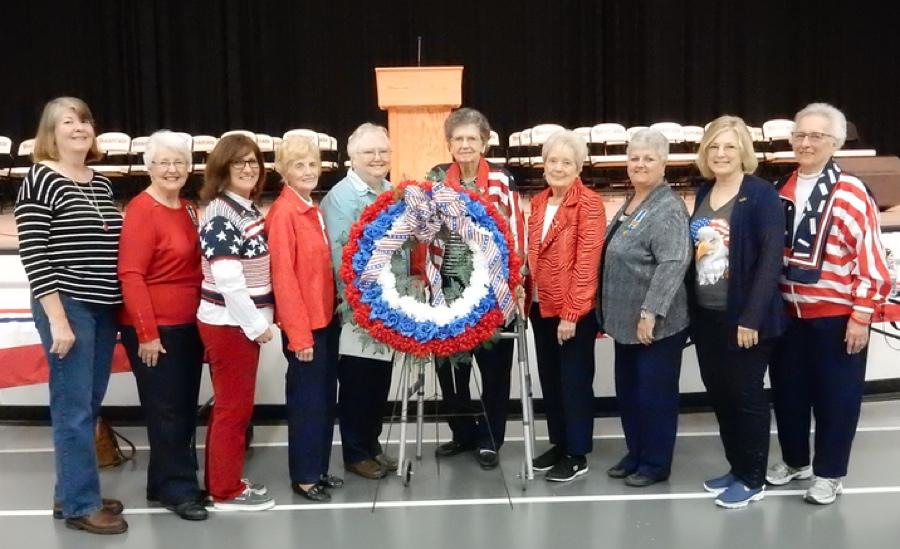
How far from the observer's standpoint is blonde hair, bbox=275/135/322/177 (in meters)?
3.46

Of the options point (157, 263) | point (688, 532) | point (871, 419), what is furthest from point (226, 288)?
point (871, 419)

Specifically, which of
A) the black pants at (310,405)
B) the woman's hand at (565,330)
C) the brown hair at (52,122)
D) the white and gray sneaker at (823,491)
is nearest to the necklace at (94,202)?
the brown hair at (52,122)

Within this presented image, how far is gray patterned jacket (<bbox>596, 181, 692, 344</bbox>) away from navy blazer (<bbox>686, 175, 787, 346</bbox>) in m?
0.23

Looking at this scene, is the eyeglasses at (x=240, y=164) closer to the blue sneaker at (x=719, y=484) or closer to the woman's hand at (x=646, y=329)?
the woman's hand at (x=646, y=329)

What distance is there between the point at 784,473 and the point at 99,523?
9.60 ft

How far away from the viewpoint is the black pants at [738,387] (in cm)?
338

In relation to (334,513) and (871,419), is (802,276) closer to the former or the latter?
(871,419)

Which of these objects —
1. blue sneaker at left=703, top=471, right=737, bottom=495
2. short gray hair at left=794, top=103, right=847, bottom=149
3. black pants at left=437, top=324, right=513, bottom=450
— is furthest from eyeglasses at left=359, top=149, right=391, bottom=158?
blue sneaker at left=703, top=471, right=737, bottom=495

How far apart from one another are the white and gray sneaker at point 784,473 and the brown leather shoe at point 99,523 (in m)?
2.77

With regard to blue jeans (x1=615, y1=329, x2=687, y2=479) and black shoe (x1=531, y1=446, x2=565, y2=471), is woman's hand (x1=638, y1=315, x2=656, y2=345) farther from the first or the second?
black shoe (x1=531, y1=446, x2=565, y2=471)

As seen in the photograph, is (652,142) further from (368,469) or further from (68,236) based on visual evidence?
(68,236)

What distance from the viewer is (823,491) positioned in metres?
3.43

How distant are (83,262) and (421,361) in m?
1.38

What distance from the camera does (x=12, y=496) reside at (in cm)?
370
